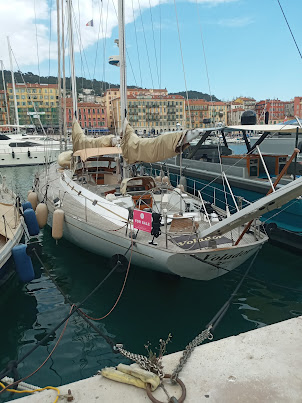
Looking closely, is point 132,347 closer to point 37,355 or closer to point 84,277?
point 37,355

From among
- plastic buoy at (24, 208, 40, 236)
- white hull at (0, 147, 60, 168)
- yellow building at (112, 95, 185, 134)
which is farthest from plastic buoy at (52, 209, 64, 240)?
yellow building at (112, 95, 185, 134)

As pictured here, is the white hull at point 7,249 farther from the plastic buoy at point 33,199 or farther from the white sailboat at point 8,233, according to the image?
the plastic buoy at point 33,199

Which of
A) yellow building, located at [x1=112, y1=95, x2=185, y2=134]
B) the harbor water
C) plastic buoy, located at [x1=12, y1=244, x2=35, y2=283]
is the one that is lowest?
the harbor water

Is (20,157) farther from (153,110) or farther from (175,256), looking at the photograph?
(153,110)

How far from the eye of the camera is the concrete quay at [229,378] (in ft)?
9.78

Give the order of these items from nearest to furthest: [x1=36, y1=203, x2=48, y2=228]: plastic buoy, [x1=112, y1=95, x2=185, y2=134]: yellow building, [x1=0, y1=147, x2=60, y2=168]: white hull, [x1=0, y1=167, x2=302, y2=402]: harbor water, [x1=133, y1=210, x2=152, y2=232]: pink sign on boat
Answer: [x1=0, y1=167, x2=302, y2=402]: harbor water < [x1=133, y1=210, x2=152, y2=232]: pink sign on boat < [x1=36, y1=203, x2=48, y2=228]: plastic buoy < [x1=0, y1=147, x2=60, y2=168]: white hull < [x1=112, y1=95, x2=185, y2=134]: yellow building

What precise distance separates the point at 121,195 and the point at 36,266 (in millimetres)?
3246

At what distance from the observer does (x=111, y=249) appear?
795cm

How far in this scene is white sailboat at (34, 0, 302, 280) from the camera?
6555 mm

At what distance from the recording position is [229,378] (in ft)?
10.5

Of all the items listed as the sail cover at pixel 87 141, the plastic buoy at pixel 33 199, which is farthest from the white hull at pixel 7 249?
the sail cover at pixel 87 141

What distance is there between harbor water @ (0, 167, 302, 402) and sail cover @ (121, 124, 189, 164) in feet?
10.5

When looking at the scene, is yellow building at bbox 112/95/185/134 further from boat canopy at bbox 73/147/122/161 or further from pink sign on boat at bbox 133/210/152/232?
pink sign on boat at bbox 133/210/152/232

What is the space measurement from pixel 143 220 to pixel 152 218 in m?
0.20
